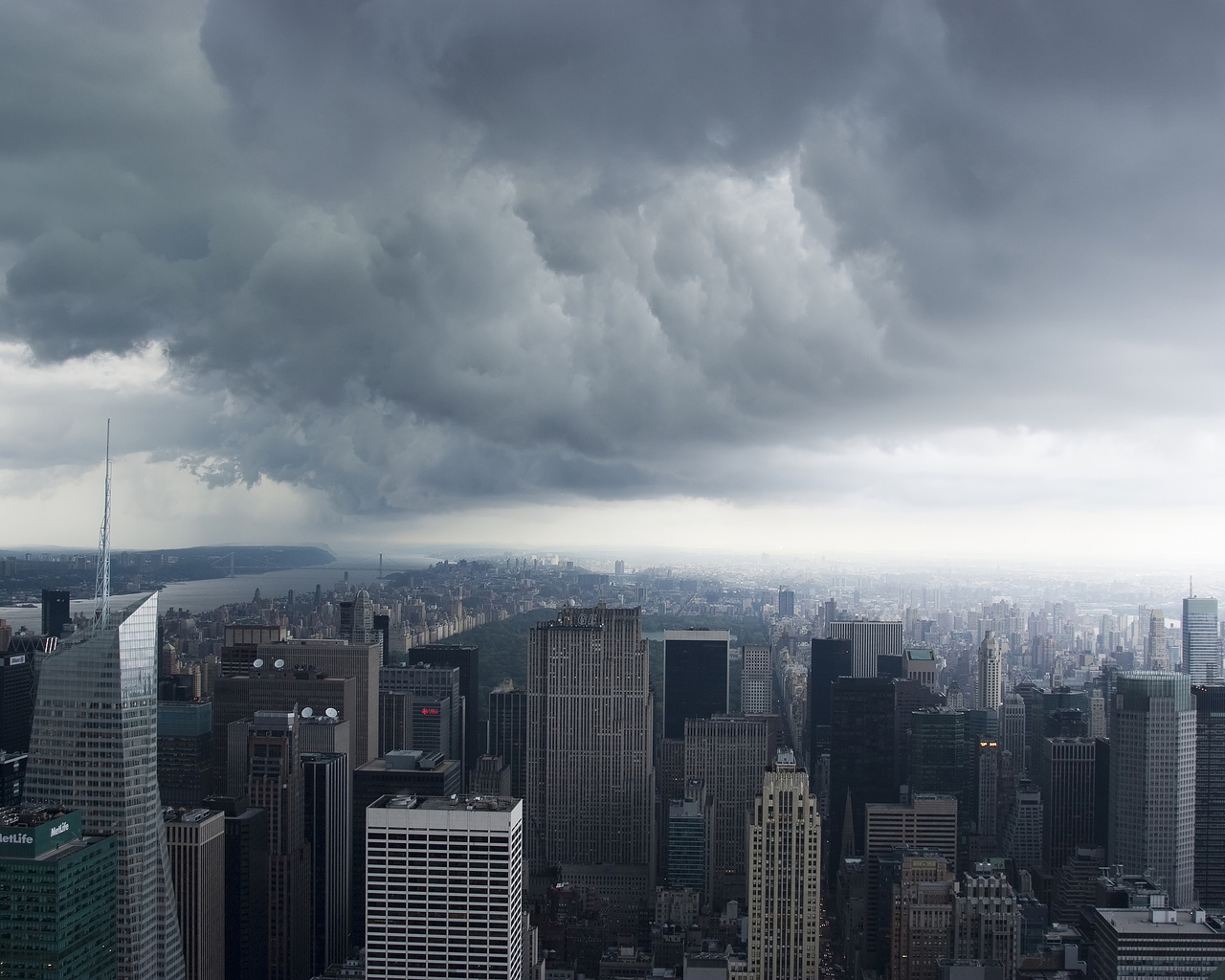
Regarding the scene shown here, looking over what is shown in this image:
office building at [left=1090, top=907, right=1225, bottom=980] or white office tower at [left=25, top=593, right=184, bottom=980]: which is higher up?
white office tower at [left=25, top=593, right=184, bottom=980]

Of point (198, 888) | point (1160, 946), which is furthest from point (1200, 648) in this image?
point (198, 888)

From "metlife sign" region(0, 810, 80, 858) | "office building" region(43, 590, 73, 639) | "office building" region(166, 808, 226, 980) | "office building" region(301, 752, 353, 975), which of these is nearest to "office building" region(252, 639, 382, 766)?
"office building" region(301, 752, 353, 975)

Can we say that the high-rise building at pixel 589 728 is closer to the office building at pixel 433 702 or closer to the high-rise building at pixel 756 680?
the office building at pixel 433 702

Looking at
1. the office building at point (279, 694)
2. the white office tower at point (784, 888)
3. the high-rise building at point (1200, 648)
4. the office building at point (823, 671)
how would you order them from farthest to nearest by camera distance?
the office building at point (823, 671) → the high-rise building at point (1200, 648) → the office building at point (279, 694) → the white office tower at point (784, 888)

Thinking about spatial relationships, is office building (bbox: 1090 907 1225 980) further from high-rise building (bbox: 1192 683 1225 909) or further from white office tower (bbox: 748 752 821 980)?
high-rise building (bbox: 1192 683 1225 909)

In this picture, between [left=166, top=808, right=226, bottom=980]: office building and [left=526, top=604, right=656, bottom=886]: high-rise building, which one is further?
[left=526, top=604, right=656, bottom=886]: high-rise building

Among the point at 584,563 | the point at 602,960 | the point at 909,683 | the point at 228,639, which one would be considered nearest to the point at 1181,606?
the point at 909,683

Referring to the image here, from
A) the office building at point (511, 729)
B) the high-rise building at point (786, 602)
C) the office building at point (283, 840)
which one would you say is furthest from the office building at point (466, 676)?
the high-rise building at point (786, 602)
